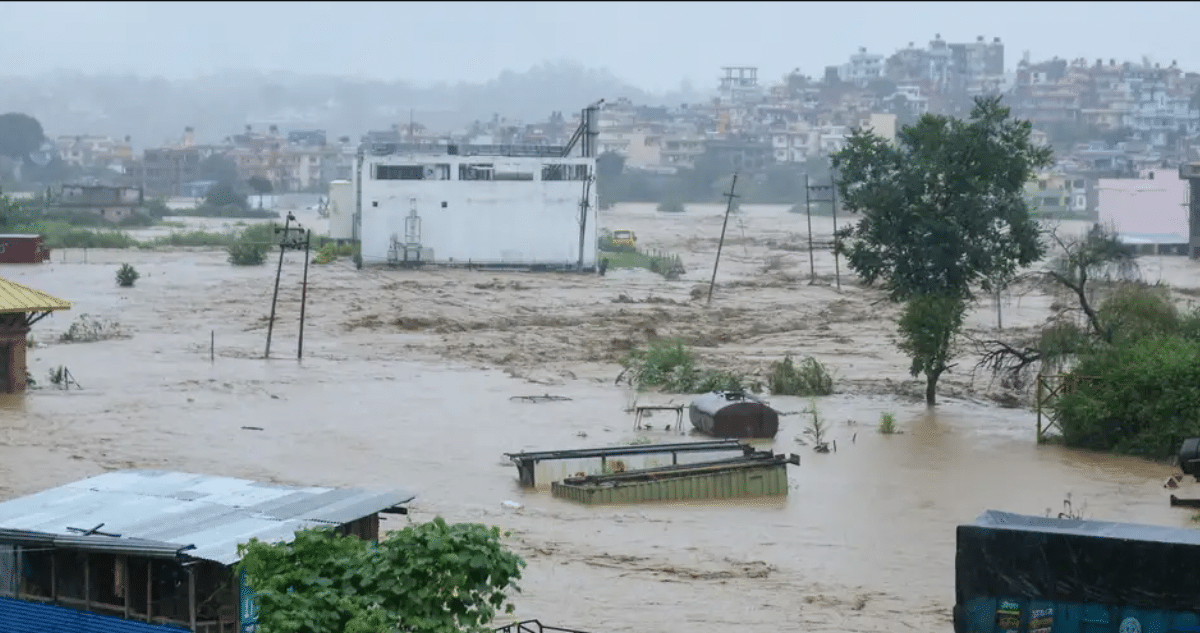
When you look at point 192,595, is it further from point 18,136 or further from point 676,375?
point 18,136

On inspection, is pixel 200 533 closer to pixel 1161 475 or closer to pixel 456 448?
pixel 456 448

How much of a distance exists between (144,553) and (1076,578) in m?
7.04

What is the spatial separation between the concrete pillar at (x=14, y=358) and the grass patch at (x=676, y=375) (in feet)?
33.4

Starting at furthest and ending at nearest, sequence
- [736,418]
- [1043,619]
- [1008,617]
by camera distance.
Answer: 1. [736,418]
2. [1008,617]
3. [1043,619]

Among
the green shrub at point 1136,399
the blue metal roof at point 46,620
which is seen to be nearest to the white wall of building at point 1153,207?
the green shrub at point 1136,399

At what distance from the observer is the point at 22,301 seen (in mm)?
27625

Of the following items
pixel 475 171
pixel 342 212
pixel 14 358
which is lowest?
pixel 14 358

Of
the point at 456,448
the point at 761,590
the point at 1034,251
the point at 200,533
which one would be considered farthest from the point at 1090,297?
the point at 200,533

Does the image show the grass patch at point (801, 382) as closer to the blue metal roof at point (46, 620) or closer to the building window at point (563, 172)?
the blue metal roof at point (46, 620)

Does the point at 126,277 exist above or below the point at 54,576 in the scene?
below

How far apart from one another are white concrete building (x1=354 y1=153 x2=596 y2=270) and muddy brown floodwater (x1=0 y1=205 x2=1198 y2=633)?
25.5ft

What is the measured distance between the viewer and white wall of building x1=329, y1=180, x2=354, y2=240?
6894 cm

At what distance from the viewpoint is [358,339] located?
129 feet

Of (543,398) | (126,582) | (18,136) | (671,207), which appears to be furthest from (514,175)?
(18,136)
